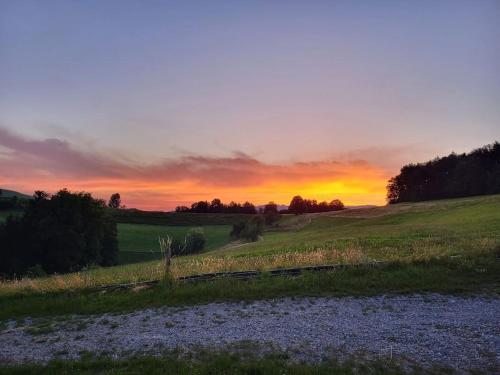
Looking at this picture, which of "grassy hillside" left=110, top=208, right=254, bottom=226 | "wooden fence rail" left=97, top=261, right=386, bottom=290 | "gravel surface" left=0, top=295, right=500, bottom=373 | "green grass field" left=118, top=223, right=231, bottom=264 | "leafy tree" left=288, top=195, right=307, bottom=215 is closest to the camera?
"gravel surface" left=0, top=295, right=500, bottom=373

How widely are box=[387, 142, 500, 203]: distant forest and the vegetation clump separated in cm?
8714

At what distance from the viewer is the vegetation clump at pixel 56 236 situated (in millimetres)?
60625

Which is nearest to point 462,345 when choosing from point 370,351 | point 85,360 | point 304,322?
point 370,351

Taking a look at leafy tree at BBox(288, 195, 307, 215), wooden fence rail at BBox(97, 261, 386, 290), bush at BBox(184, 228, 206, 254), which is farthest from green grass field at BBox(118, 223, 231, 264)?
wooden fence rail at BBox(97, 261, 386, 290)

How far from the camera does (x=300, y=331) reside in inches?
410

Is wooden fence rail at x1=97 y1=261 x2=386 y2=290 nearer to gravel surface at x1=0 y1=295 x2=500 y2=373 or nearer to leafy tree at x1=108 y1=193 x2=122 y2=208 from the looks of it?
gravel surface at x1=0 y1=295 x2=500 y2=373

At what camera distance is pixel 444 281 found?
1479cm

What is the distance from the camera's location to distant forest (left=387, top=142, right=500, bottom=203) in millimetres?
98625

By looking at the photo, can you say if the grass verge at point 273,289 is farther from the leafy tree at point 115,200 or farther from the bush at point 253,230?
the leafy tree at point 115,200

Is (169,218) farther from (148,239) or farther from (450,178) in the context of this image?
(450,178)

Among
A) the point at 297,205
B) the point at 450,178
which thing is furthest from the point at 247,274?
the point at 297,205

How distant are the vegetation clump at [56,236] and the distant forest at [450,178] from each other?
3431 inches

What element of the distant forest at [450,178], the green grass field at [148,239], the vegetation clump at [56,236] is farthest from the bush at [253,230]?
the distant forest at [450,178]

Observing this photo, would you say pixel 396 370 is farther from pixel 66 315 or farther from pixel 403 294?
pixel 66 315
